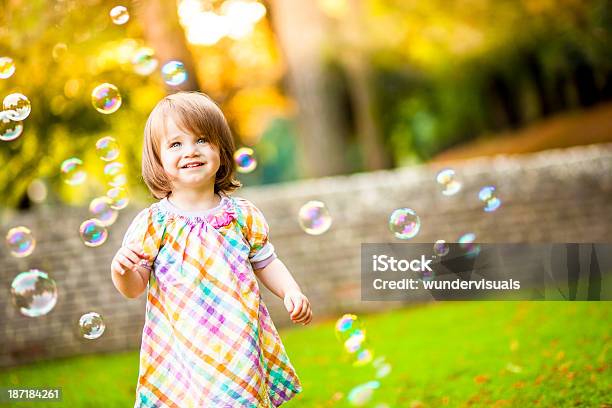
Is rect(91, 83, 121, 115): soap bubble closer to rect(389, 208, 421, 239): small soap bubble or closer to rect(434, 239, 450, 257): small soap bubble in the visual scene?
rect(389, 208, 421, 239): small soap bubble

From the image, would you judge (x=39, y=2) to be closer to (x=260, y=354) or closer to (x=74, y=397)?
(x=74, y=397)

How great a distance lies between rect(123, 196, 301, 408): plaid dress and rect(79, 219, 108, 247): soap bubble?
1157mm

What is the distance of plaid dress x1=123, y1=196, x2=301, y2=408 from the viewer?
87.0 inches

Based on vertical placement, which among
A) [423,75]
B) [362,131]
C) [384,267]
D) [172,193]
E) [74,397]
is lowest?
[74,397]

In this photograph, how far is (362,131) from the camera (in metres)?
13.8

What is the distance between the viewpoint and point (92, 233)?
3422mm

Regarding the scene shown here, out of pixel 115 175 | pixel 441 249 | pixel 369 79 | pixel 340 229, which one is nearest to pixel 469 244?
pixel 441 249

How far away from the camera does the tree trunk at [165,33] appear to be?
24.4 ft

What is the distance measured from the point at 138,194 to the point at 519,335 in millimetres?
5584

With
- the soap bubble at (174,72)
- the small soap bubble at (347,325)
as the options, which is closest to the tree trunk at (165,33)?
the soap bubble at (174,72)

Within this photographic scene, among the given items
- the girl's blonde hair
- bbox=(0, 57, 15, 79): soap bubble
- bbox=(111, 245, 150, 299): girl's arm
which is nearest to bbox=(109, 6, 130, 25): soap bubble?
bbox=(0, 57, 15, 79): soap bubble

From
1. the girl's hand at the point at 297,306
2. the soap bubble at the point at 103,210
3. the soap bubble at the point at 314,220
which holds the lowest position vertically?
the girl's hand at the point at 297,306

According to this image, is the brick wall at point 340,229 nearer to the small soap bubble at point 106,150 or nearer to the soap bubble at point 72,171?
the soap bubble at point 72,171

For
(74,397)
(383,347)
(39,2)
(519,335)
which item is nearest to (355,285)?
(383,347)
